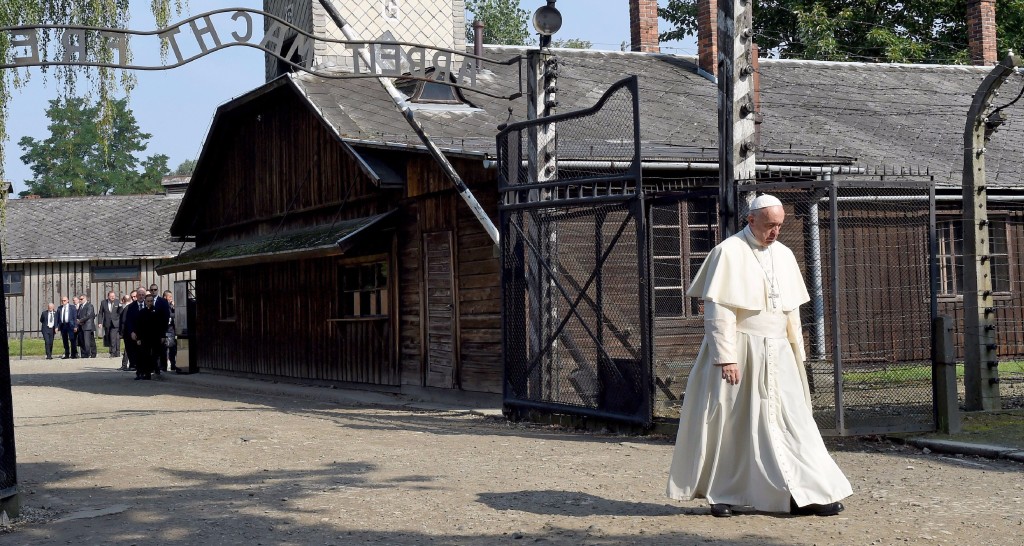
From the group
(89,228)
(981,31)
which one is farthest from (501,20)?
(981,31)

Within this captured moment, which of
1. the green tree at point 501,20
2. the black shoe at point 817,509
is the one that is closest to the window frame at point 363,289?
the black shoe at point 817,509

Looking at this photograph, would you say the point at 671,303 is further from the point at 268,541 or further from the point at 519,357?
the point at 268,541

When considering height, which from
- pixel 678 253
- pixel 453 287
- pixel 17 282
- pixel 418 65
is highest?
pixel 418 65

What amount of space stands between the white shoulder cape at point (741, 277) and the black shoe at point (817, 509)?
3.76ft

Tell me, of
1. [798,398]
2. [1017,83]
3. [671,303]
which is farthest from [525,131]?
[1017,83]

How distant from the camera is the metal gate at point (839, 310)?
10.3 metres

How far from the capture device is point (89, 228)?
45.7 m

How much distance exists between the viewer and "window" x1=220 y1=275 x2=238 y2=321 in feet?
81.1

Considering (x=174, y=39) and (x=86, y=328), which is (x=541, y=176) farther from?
(x=86, y=328)

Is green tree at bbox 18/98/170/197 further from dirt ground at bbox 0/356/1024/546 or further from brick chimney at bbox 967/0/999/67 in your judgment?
dirt ground at bbox 0/356/1024/546

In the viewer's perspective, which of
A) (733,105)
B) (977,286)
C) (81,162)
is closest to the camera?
(733,105)

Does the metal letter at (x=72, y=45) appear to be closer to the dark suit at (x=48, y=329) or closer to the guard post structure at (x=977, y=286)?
the guard post structure at (x=977, y=286)

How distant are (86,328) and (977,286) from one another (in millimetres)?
28898

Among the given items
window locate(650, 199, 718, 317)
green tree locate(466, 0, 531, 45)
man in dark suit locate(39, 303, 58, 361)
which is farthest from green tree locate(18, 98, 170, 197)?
window locate(650, 199, 718, 317)
